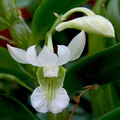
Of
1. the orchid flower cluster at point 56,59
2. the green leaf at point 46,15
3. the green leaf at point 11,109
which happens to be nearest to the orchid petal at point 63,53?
the orchid flower cluster at point 56,59

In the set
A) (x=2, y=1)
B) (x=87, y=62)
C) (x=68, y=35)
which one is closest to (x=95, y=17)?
(x=87, y=62)

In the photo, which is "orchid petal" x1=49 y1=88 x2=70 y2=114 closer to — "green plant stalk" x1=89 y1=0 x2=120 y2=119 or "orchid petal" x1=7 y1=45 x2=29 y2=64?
"orchid petal" x1=7 y1=45 x2=29 y2=64

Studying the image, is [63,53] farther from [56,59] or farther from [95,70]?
[95,70]

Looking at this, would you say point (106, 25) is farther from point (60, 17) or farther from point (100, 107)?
point (100, 107)

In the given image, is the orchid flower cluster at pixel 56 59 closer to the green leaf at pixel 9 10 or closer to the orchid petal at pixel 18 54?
the orchid petal at pixel 18 54

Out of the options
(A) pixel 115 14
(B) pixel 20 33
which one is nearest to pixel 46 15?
(B) pixel 20 33

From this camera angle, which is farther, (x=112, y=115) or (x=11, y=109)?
(x=11, y=109)
